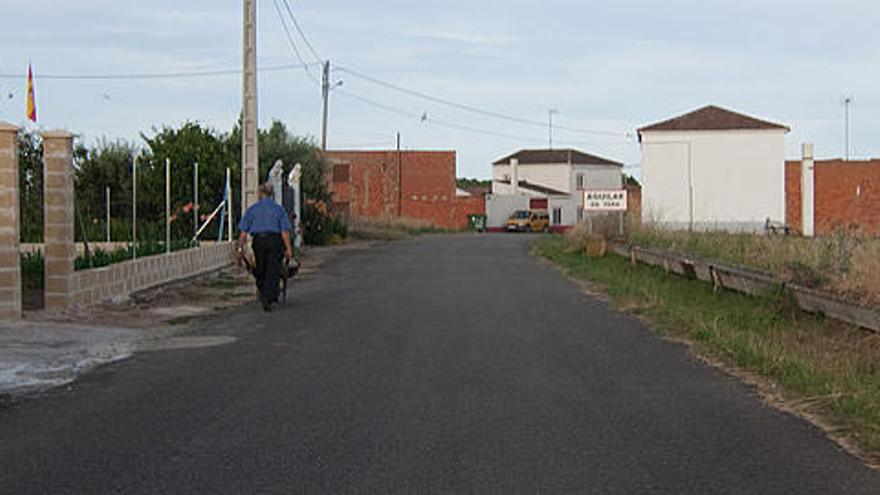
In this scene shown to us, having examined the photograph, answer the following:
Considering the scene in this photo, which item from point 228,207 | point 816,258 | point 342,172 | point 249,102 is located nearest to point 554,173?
point 342,172

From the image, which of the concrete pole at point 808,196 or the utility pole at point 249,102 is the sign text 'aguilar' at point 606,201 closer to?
the utility pole at point 249,102

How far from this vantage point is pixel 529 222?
2980 inches

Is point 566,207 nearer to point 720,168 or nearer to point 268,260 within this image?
point 720,168

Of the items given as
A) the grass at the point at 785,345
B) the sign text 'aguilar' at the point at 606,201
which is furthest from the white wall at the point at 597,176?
the grass at the point at 785,345

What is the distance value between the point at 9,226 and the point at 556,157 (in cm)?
9971

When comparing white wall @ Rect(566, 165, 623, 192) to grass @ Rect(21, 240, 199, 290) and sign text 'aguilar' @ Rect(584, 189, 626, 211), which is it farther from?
grass @ Rect(21, 240, 199, 290)

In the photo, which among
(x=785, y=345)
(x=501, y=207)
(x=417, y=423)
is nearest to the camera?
(x=417, y=423)

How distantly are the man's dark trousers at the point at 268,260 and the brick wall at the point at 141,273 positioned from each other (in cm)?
213

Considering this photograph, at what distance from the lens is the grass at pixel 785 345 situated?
8.30 metres

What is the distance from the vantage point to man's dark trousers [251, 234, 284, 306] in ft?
51.8

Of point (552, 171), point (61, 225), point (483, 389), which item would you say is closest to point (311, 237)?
point (61, 225)

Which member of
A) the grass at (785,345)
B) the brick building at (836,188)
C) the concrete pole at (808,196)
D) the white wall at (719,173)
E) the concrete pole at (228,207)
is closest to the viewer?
the grass at (785,345)

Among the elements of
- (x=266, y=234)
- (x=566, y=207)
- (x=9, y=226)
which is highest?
(x=566, y=207)

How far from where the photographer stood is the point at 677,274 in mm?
20734
